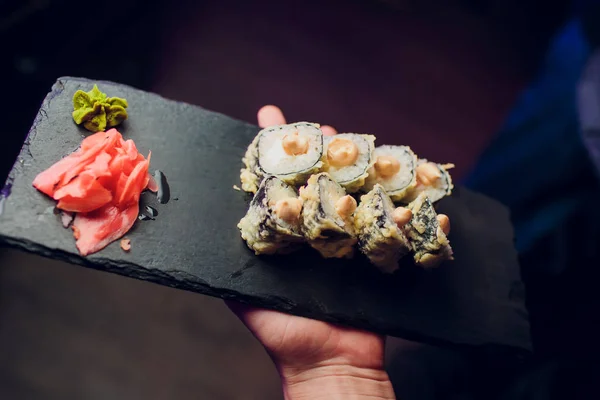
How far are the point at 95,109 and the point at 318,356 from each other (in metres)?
1.36

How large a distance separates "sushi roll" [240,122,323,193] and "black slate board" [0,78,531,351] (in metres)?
0.12

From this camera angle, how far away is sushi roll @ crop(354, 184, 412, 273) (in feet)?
6.97

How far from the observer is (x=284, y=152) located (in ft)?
7.52

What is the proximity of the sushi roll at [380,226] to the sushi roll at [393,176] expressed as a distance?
0.13m

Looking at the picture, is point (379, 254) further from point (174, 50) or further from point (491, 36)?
point (491, 36)

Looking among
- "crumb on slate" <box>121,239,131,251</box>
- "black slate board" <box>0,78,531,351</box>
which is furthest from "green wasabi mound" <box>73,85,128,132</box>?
"crumb on slate" <box>121,239,131,251</box>

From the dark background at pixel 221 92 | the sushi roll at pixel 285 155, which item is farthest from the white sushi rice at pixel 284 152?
the dark background at pixel 221 92

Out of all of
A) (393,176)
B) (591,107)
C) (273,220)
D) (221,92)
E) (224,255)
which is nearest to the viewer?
(273,220)

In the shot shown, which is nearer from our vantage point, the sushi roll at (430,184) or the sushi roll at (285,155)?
the sushi roll at (285,155)

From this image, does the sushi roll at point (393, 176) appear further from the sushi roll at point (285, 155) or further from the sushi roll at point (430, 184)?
the sushi roll at point (285, 155)

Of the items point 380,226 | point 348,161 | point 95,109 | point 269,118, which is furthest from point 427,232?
point 95,109

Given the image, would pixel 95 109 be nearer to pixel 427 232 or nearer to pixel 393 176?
pixel 393 176

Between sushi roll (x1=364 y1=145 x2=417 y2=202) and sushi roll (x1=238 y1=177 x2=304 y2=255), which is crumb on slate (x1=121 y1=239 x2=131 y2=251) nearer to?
sushi roll (x1=238 y1=177 x2=304 y2=255)

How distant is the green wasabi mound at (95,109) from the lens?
2213 mm
